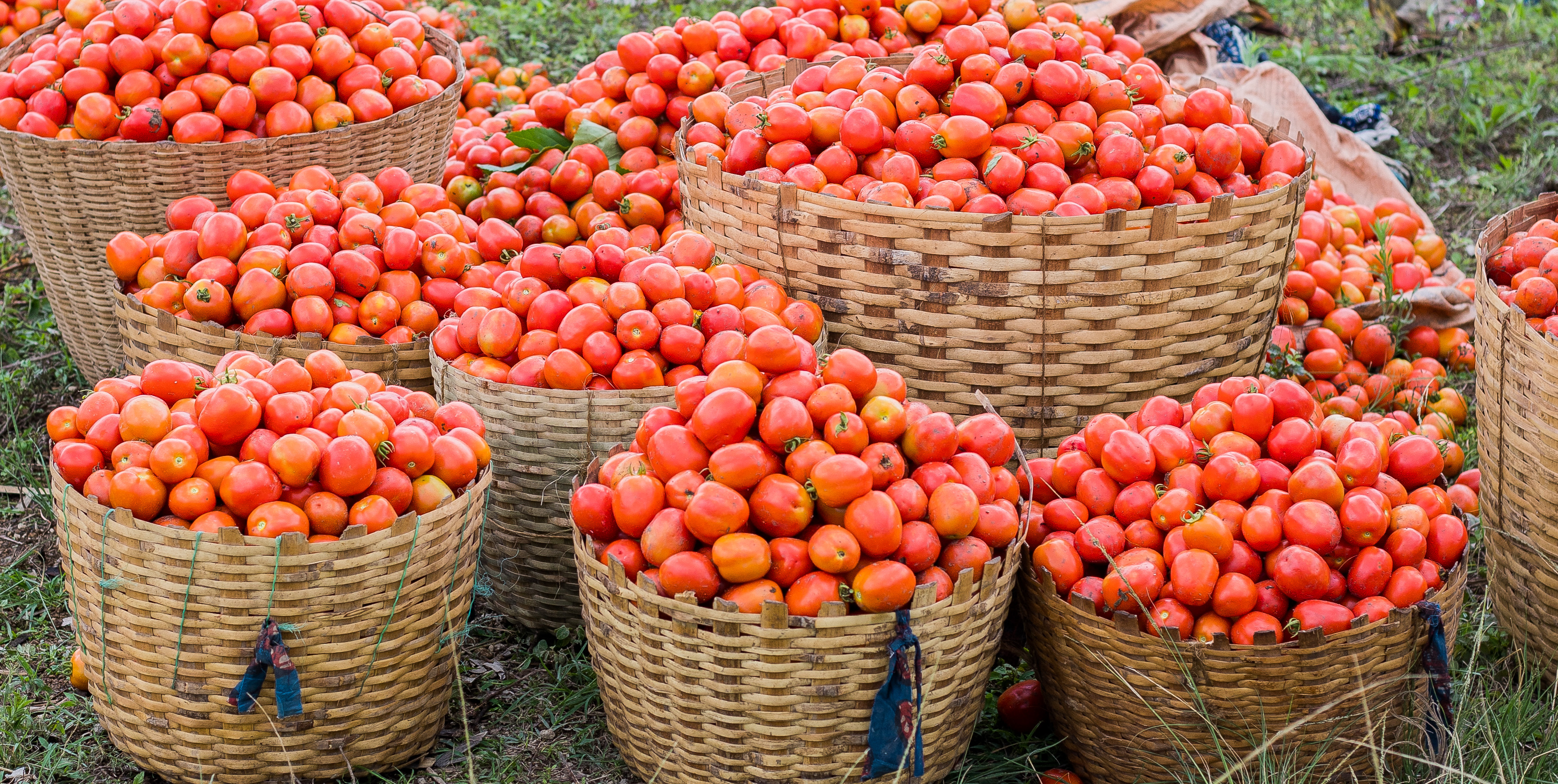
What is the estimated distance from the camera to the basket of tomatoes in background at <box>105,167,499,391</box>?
3320 mm

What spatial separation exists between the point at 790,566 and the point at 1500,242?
2.25 metres

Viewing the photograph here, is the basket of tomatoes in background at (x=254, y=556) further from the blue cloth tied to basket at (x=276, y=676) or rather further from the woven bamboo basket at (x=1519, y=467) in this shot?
the woven bamboo basket at (x=1519, y=467)

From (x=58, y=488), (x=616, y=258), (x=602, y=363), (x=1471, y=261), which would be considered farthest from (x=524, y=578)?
(x=1471, y=261)

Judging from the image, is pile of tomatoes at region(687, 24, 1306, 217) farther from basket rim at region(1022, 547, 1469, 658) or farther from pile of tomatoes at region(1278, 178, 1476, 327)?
basket rim at region(1022, 547, 1469, 658)

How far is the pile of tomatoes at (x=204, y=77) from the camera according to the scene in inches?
154

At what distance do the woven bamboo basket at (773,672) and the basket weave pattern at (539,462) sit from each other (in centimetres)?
46

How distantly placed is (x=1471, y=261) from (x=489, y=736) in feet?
15.2

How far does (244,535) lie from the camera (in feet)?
7.91

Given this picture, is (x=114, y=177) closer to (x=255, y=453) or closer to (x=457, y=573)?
(x=255, y=453)

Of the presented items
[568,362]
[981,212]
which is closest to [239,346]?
[568,362]

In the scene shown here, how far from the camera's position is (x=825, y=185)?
3348 millimetres

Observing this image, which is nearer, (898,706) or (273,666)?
(898,706)

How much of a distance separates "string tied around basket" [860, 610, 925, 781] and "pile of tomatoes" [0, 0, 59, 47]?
15.7 ft

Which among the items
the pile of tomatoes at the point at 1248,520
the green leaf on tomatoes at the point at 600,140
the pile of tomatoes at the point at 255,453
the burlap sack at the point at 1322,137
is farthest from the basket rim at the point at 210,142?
A: the burlap sack at the point at 1322,137
